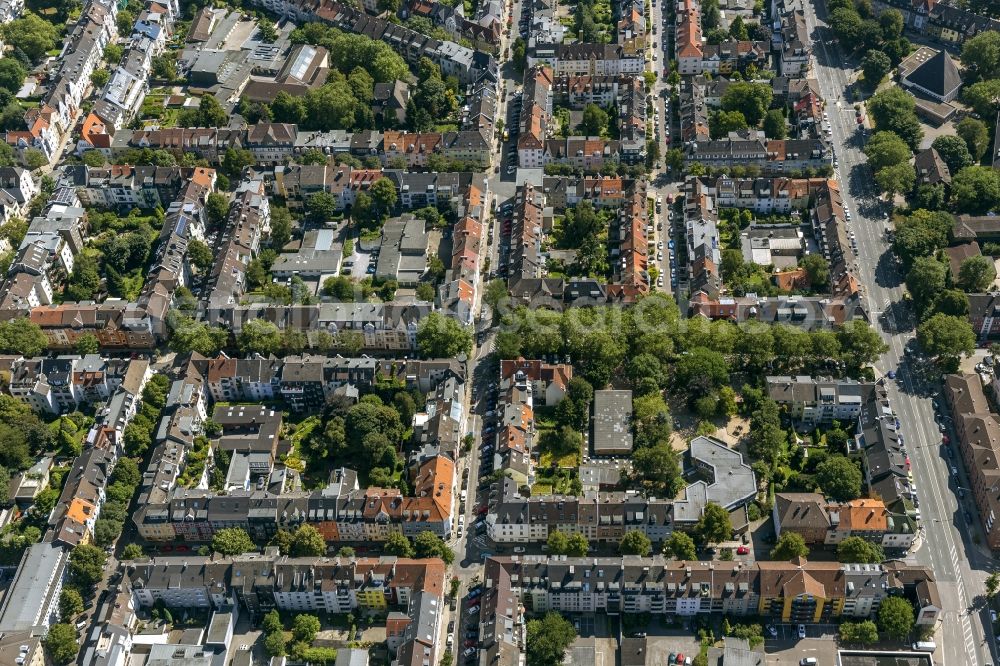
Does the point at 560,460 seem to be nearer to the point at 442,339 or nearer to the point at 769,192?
the point at 442,339

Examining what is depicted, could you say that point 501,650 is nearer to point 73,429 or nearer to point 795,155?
point 73,429

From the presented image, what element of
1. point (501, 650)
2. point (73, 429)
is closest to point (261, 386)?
point (73, 429)

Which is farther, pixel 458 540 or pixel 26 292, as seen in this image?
pixel 26 292

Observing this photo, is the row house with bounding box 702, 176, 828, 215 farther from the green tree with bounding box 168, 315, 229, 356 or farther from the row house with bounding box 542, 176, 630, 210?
the green tree with bounding box 168, 315, 229, 356

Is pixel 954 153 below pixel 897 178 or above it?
above

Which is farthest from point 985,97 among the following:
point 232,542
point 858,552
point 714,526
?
point 232,542

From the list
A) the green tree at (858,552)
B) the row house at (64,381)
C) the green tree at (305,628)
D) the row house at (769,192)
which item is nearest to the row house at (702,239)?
the row house at (769,192)

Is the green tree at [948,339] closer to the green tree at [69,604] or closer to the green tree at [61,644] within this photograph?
the green tree at [69,604]

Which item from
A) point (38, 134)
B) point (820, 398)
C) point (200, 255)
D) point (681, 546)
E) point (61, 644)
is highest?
point (38, 134)
